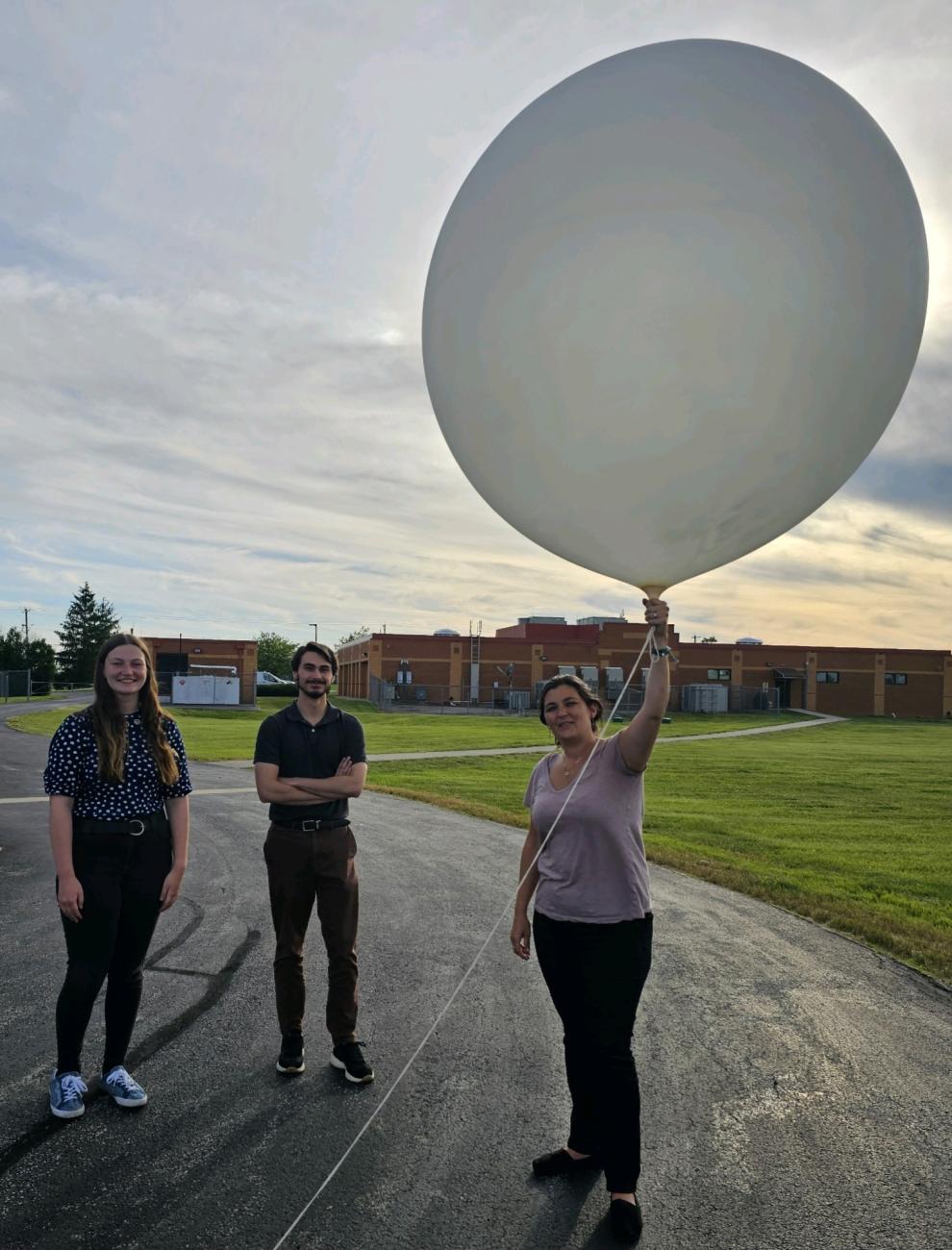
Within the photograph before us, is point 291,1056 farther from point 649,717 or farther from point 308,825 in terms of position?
point 649,717

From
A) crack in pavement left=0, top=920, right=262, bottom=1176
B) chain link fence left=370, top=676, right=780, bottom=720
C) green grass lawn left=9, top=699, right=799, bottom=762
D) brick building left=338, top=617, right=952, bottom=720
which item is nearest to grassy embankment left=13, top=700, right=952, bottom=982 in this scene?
green grass lawn left=9, top=699, right=799, bottom=762

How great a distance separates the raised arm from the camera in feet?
10.5

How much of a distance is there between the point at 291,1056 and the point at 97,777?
1531 millimetres

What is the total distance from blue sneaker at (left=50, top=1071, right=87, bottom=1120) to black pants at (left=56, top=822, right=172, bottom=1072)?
43 mm

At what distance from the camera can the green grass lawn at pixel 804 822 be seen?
325 inches

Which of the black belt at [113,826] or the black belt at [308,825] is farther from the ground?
the black belt at [113,826]

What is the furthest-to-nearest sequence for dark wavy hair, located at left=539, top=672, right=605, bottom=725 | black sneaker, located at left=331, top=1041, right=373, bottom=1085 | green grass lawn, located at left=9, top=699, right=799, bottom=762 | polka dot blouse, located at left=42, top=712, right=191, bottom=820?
1. green grass lawn, located at left=9, top=699, right=799, bottom=762
2. black sneaker, located at left=331, top=1041, right=373, bottom=1085
3. polka dot blouse, located at left=42, top=712, right=191, bottom=820
4. dark wavy hair, located at left=539, top=672, right=605, bottom=725

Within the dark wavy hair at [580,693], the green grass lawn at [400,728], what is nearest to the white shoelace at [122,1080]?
the dark wavy hair at [580,693]

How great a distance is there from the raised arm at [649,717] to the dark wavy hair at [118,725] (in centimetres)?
204

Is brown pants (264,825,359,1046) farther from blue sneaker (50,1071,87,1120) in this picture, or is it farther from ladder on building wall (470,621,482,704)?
ladder on building wall (470,621,482,704)

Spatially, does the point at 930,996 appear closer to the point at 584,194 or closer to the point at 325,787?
the point at 325,787

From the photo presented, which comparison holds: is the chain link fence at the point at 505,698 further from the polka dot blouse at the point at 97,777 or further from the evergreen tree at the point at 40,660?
the polka dot blouse at the point at 97,777

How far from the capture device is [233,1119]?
366 centimetres

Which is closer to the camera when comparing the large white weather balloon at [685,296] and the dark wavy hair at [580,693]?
the large white weather balloon at [685,296]
